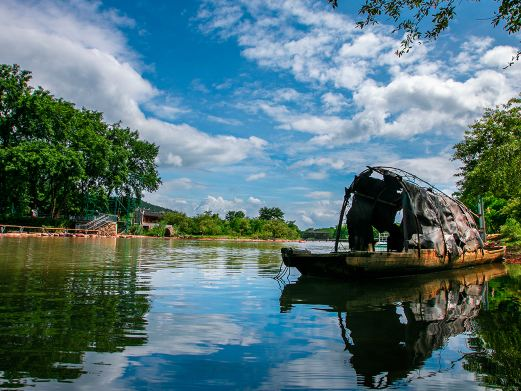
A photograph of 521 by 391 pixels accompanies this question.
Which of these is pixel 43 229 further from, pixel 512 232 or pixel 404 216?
pixel 512 232

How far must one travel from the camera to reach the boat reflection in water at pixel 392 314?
455 cm

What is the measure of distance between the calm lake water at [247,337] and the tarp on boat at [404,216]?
164 inches

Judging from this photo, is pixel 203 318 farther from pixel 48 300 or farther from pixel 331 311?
pixel 48 300

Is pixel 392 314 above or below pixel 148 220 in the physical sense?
below

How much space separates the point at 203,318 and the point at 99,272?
6.72 meters

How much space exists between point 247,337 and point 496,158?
592 inches

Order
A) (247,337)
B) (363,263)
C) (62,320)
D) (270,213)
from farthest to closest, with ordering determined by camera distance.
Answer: (270,213), (363,263), (62,320), (247,337)

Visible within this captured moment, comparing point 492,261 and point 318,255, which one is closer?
point 318,255

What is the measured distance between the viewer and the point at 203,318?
21.6ft

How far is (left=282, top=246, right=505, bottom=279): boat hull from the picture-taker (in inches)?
446

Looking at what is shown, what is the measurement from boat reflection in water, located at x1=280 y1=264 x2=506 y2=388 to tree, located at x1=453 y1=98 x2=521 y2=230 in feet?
17.2

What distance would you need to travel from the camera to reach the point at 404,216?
45.0ft

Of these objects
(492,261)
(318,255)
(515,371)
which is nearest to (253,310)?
(515,371)

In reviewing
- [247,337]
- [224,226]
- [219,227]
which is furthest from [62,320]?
[224,226]
